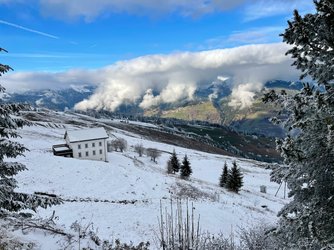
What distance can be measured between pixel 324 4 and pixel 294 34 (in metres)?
0.94

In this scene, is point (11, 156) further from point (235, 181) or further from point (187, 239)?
point (235, 181)

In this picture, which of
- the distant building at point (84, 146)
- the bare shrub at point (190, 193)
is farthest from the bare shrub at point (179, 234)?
the distant building at point (84, 146)

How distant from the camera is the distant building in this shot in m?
82.9

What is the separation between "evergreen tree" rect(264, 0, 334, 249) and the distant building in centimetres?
7843

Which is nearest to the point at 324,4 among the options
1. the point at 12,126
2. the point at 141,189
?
the point at 12,126

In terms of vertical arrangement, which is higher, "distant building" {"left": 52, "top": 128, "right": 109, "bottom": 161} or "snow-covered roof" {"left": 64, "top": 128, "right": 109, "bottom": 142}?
"snow-covered roof" {"left": 64, "top": 128, "right": 109, "bottom": 142}

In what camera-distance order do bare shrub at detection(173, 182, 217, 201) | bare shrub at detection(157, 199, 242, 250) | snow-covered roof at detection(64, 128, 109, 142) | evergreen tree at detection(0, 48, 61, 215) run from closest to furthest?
bare shrub at detection(157, 199, 242, 250), evergreen tree at detection(0, 48, 61, 215), bare shrub at detection(173, 182, 217, 201), snow-covered roof at detection(64, 128, 109, 142)

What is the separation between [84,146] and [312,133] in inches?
3196

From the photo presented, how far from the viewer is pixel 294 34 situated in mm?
8031

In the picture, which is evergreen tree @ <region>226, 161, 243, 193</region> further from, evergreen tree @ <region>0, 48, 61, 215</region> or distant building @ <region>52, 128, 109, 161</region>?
evergreen tree @ <region>0, 48, 61, 215</region>

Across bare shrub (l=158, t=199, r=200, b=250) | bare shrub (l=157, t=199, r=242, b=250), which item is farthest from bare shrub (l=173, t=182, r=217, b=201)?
bare shrub (l=157, t=199, r=242, b=250)

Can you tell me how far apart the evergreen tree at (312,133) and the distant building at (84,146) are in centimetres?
7843

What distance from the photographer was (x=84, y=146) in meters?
84.3

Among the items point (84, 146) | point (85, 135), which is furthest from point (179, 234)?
point (85, 135)
